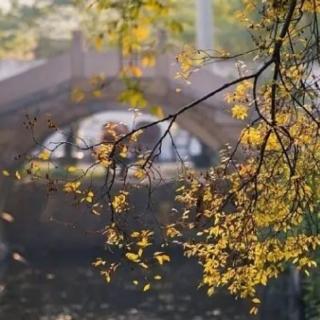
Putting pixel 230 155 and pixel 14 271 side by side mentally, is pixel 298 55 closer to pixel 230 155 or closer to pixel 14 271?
pixel 230 155

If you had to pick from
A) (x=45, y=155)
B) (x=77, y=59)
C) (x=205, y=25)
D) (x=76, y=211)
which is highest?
(x=205, y=25)

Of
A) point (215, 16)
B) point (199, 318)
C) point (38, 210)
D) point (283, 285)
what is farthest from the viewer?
point (215, 16)

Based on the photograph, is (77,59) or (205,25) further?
(205,25)

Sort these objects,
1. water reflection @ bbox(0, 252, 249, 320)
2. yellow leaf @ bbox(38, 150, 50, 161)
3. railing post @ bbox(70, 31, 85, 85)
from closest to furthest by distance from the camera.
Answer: yellow leaf @ bbox(38, 150, 50, 161) → water reflection @ bbox(0, 252, 249, 320) → railing post @ bbox(70, 31, 85, 85)

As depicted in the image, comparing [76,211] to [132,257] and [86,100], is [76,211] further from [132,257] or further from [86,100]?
[132,257]

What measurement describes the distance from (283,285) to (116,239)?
6.46m

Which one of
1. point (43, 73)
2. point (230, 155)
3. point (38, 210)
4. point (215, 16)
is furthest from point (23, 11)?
point (230, 155)

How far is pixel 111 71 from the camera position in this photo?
14.0m

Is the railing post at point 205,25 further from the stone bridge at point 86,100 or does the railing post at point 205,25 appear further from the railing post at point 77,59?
the railing post at point 77,59

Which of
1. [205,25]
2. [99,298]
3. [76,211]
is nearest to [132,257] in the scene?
[76,211]

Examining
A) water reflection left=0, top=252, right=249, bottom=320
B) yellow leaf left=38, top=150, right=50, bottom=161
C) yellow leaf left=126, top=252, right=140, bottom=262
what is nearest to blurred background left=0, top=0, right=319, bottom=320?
water reflection left=0, top=252, right=249, bottom=320

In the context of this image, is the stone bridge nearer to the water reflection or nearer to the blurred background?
the blurred background

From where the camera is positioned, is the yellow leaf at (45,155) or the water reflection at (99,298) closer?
the yellow leaf at (45,155)

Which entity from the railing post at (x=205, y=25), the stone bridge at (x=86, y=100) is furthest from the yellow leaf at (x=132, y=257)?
the railing post at (x=205, y=25)
